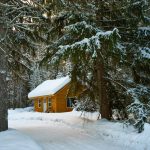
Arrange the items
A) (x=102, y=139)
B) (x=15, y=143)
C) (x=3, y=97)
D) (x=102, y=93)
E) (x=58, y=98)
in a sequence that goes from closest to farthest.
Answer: (x=15, y=143), (x=102, y=139), (x=3, y=97), (x=102, y=93), (x=58, y=98)

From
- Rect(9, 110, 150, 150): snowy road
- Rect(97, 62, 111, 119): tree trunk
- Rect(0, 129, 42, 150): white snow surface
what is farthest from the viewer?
Rect(97, 62, 111, 119): tree trunk

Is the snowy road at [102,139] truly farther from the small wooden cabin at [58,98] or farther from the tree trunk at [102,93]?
the small wooden cabin at [58,98]

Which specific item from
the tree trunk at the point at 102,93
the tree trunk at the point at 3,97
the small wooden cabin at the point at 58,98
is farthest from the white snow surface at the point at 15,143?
the small wooden cabin at the point at 58,98

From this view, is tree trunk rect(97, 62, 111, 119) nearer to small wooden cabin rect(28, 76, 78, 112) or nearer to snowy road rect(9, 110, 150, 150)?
snowy road rect(9, 110, 150, 150)

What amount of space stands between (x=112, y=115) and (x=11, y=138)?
8.16 metres

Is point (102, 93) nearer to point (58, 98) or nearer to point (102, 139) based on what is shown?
point (102, 139)

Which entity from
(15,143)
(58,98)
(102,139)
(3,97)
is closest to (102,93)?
(102,139)

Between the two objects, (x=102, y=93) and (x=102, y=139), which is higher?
(x=102, y=93)

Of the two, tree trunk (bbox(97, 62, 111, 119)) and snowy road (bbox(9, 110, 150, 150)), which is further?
tree trunk (bbox(97, 62, 111, 119))

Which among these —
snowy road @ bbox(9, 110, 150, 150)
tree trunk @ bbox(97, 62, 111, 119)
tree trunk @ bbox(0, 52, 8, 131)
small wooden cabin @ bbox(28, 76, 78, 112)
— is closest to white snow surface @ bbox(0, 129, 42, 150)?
snowy road @ bbox(9, 110, 150, 150)

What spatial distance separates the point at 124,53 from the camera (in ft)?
48.8

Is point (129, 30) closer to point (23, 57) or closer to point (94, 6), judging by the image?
point (94, 6)

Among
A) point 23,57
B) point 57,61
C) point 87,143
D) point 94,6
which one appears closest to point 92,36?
point 57,61

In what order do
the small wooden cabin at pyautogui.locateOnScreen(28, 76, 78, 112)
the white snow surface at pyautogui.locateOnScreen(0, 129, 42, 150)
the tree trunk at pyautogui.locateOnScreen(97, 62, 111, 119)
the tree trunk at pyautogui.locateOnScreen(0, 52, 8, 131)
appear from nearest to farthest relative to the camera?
the white snow surface at pyautogui.locateOnScreen(0, 129, 42, 150) < the tree trunk at pyautogui.locateOnScreen(0, 52, 8, 131) < the tree trunk at pyautogui.locateOnScreen(97, 62, 111, 119) < the small wooden cabin at pyautogui.locateOnScreen(28, 76, 78, 112)
